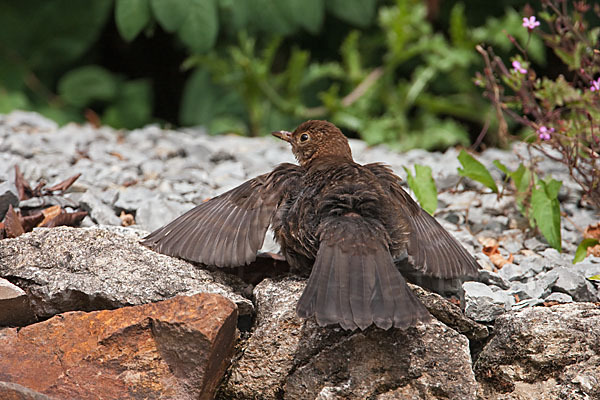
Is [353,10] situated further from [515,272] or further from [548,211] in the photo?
[515,272]

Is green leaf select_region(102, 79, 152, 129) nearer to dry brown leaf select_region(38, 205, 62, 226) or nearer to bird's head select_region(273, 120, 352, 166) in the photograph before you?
dry brown leaf select_region(38, 205, 62, 226)

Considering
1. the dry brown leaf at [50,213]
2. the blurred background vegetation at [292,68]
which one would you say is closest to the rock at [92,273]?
the dry brown leaf at [50,213]

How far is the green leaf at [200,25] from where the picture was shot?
573cm

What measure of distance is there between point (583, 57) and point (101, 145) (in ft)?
10.4

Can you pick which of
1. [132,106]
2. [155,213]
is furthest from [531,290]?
[132,106]

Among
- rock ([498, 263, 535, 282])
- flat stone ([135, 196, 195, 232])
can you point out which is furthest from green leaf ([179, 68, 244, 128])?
rock ([498, 263, 535, 282])

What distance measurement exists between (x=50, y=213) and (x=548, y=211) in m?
2.52

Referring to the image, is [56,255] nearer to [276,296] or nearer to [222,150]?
[276,296]

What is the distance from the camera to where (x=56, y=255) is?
3.30m

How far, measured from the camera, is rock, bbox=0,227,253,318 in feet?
10.3

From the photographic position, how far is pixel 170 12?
5.69 meters

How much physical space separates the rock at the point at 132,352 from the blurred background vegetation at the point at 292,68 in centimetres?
351

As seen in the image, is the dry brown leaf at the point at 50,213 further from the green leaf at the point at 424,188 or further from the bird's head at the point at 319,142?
the green leaf at the point at 424,188

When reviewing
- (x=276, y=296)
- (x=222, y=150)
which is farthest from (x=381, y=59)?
(x=276, y=296)
